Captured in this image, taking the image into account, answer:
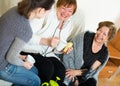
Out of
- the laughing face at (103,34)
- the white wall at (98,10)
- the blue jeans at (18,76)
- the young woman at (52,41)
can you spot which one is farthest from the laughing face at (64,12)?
the blue jeans at (18,76)

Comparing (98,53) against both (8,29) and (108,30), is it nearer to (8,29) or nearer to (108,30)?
(108,30)

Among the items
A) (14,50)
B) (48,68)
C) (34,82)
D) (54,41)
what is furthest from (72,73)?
(14,50)

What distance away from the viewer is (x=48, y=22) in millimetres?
1905

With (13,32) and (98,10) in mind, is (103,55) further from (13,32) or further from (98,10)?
(13,32)

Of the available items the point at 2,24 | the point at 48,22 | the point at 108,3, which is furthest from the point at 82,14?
the point at 2,24

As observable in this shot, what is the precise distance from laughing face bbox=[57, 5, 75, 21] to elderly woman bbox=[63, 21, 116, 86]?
0.27 m

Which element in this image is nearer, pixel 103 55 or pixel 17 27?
pixel 17 27

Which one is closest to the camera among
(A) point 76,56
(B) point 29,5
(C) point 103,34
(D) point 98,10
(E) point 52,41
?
(B) point 29,5

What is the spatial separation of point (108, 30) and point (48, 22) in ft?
1.76

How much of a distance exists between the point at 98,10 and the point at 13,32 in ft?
4.54

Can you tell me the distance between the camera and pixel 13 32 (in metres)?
1.33

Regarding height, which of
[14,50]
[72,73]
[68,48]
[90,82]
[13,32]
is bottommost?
[90,82]

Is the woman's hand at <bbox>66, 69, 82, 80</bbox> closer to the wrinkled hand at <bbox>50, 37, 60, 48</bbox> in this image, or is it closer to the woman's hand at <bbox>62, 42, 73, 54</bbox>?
the woman's hand at <bbox>62, 42, 73, 54</bbox>

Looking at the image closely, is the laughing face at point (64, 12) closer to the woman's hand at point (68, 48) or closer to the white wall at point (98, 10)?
the woman's hand at point (68, 48)
